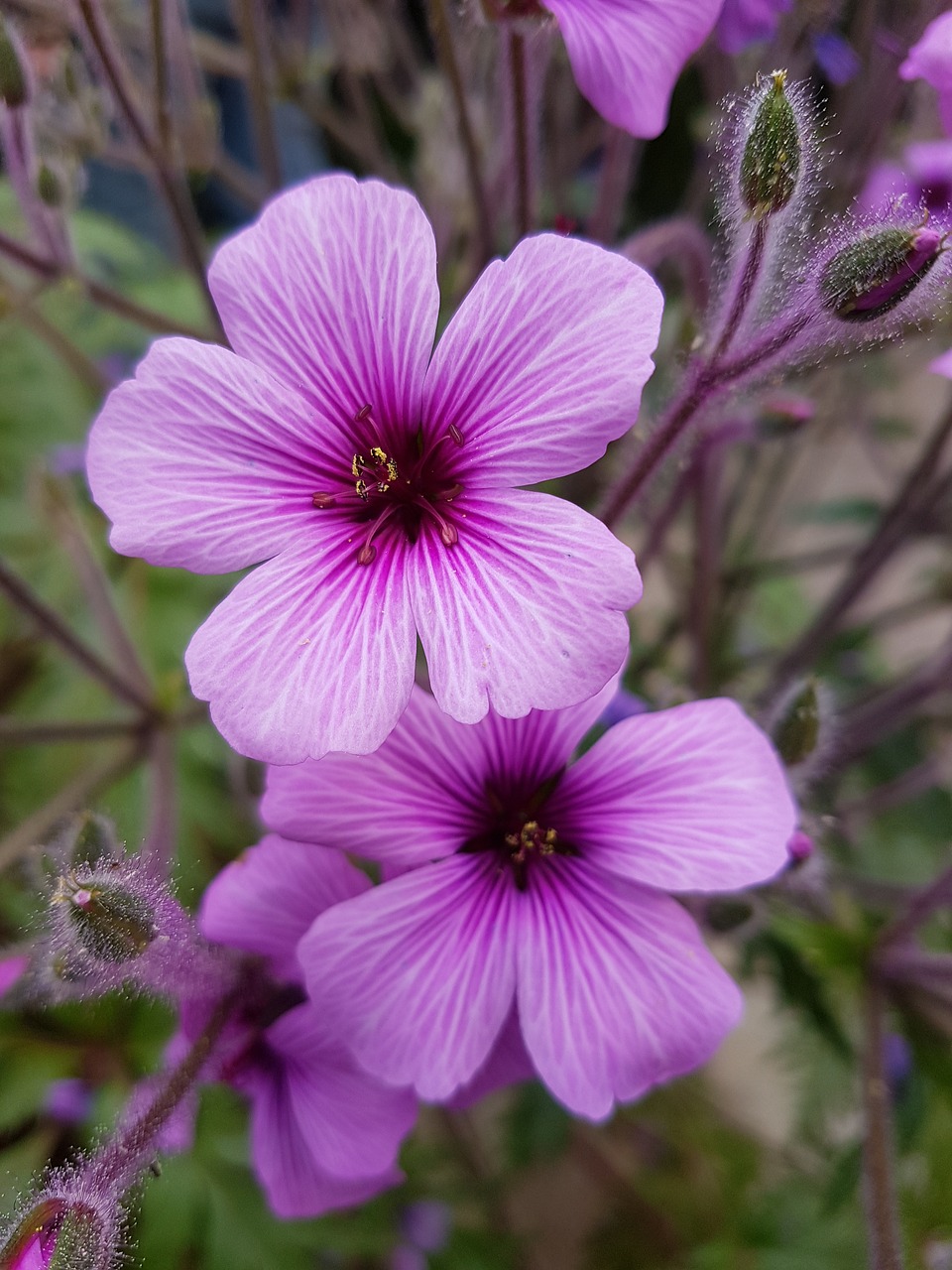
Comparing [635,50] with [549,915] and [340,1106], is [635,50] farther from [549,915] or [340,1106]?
[340,1106]

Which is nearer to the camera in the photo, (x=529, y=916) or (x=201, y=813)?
(x=529, y=916)

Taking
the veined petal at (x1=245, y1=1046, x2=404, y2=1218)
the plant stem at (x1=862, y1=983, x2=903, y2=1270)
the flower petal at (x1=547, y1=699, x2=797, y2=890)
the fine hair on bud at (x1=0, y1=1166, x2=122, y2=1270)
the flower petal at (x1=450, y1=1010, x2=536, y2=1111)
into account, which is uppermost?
the flower petal at (x1=547, y1=699, x2=797, y2=890)

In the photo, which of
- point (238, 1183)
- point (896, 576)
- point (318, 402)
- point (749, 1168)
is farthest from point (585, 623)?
point (896, 576)

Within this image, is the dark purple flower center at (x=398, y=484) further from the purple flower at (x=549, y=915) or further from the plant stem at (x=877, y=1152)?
the plant stem at (x=877, y=1152)

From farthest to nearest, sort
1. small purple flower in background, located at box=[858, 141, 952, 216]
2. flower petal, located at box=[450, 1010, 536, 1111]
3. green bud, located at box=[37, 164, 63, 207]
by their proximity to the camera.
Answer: small purple flower in background, located at box=[858, 141, 952, 216] < green bud, located at box=[37, 164, 63, 207] < flower petal, located at box=[450, 1010, 536, 1111]

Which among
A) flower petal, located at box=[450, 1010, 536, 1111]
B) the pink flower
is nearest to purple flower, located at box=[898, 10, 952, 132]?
the pink flower

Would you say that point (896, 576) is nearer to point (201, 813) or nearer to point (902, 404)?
point (902, 404)

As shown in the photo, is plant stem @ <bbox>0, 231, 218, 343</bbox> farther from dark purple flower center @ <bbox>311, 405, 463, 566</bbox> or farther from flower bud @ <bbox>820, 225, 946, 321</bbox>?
flower bud @ <bbox>820, 225, 946, 321</bbox>

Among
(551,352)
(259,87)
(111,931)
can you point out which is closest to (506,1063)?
(111,931)
